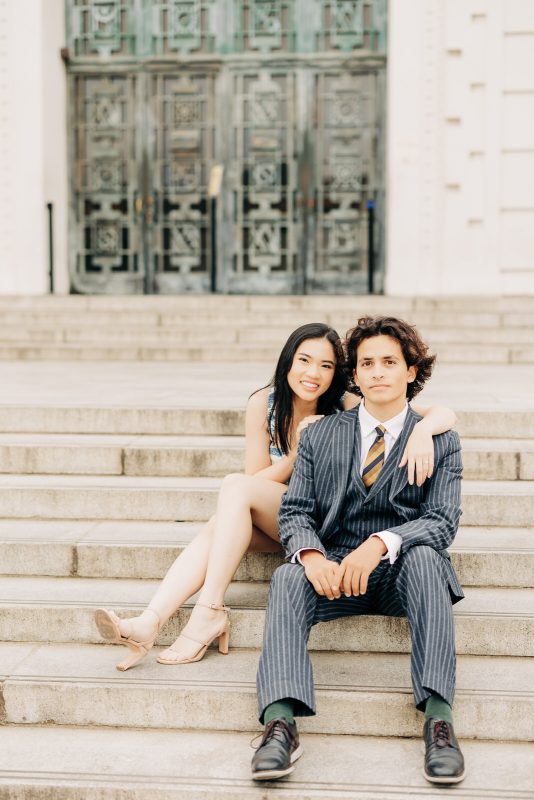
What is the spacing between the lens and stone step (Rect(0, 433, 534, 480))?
5184 mm

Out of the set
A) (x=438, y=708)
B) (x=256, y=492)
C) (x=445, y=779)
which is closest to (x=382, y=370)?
(x=256, y=492)

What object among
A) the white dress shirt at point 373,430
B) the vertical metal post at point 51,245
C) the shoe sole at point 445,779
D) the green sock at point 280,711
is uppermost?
the vertical metal post at point 51,245

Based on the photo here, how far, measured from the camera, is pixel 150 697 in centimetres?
366

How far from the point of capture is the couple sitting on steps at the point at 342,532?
3.42m

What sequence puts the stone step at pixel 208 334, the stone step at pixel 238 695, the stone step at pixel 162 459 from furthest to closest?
1. the stone step at pixel 208 334
2. the stone step at pixel 162 459
3. the stone step at pixel 238 695

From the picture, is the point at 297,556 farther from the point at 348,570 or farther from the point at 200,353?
the point at 200,353

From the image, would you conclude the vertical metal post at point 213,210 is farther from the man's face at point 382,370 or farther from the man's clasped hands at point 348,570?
the man's clasped hands at point 348,570

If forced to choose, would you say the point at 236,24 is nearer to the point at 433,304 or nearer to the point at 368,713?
the point at 433,304

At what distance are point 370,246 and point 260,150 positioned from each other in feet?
5.87

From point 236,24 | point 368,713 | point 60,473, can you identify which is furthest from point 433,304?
point 368,713

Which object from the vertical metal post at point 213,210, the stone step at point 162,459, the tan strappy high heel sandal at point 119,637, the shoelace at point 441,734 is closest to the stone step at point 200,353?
the vertical metal post at point 213,210

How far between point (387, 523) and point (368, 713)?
703 mm

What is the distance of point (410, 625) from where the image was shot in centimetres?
351

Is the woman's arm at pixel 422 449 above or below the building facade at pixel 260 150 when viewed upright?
below
